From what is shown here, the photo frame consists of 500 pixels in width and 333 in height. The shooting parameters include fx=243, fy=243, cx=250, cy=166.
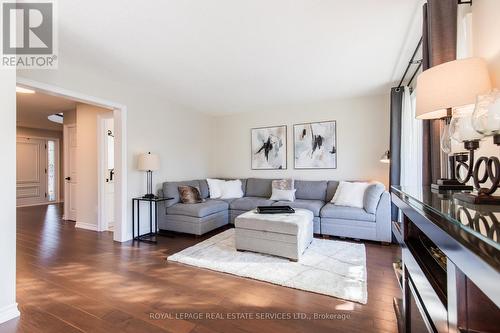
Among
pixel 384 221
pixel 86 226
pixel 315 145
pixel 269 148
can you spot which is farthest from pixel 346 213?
pixel 86 226

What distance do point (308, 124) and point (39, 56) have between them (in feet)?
13.4

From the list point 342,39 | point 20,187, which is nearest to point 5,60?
point 342,39

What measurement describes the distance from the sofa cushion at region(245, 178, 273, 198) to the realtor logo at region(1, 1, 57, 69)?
3561mm

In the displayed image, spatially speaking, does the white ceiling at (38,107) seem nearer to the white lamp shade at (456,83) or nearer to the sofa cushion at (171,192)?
the sofa cushion at (171,192)

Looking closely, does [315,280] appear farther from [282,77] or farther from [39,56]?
[39,56]

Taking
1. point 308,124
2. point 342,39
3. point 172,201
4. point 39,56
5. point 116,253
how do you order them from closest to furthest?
point 342,39
point 39,56
point 116,253
point 172,201
point 308,124

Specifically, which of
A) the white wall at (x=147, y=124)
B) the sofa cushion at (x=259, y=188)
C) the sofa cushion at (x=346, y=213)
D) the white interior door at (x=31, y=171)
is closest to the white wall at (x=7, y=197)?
the white wall at (x=147, y=124)

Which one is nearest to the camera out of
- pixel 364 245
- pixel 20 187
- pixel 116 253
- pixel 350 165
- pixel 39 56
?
pixel 39 56

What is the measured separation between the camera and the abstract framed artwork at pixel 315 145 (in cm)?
464

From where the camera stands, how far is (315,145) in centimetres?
477

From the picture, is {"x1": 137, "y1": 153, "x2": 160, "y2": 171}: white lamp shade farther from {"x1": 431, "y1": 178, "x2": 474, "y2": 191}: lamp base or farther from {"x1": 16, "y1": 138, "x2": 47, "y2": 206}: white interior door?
{"x1": 16, "y1": 138, "x2": 47, "y2": 206}: white interior door

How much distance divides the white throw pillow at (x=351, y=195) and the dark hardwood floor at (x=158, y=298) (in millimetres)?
814

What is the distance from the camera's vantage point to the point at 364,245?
3.37 metres

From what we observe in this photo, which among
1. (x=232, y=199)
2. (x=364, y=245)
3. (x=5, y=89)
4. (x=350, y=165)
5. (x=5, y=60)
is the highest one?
(x=5, y=60)
